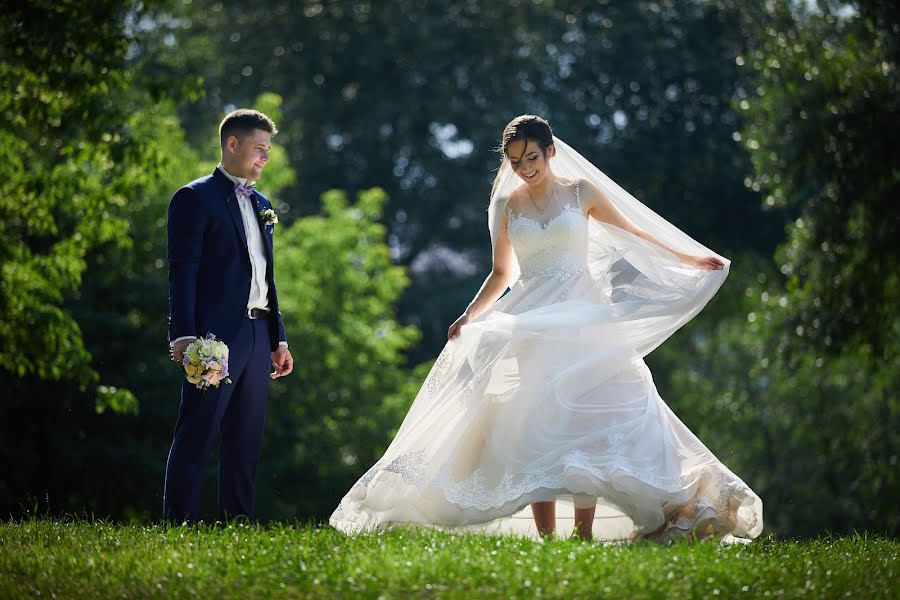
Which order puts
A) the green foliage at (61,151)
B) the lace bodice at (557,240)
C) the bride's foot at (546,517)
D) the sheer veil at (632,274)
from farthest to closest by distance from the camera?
the green foliage at (61,151) < the lace bodice at (557,240) < the sheer veil at (632,274) < the bride's foot at (546,517)

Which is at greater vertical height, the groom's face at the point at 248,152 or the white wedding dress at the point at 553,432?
the groom's face at the point at 248,152

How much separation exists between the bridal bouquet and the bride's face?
205 centimetres

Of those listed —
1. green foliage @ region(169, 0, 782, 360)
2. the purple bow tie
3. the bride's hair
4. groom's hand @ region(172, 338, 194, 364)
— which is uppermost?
green foliage @ region(169, 0, 782, 360)

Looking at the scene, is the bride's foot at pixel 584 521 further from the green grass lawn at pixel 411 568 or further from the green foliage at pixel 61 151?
the green foliage at pixel 61 151

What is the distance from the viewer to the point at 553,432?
6570 millimetres

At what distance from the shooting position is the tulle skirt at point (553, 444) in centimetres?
642

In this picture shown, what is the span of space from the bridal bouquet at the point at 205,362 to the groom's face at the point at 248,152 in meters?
1.05

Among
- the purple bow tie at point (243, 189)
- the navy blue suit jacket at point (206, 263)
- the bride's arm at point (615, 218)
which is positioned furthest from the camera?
the bride's arm at point (615, 218)

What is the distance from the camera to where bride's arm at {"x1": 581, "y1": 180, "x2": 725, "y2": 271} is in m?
7.26

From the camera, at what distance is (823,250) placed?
16047mm

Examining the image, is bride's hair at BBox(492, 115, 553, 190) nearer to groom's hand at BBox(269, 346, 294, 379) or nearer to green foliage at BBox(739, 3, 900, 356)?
groom's hand at BBox(269, 346, 294, 379)

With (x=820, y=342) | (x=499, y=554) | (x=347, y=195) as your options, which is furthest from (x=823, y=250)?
(x=347, y=195)

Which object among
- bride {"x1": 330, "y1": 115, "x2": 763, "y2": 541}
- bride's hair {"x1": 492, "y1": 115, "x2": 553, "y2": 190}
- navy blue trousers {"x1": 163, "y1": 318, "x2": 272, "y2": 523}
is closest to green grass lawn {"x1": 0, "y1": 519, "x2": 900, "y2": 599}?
navy blue trousers {"x1": 163, "y1": 318, "x2": 272, "y2": 523}

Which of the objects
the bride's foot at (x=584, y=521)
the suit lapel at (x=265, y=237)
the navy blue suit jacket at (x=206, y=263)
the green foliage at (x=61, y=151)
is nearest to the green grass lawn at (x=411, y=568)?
the bride's foot at (x=584, y=521)
